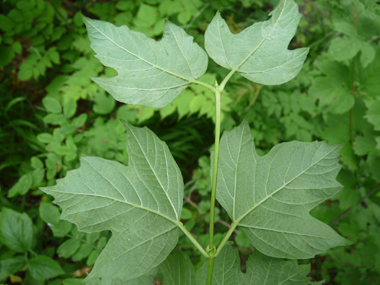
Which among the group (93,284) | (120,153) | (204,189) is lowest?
(204,189)

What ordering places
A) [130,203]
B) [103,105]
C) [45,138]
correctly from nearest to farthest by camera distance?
[130,203] < [45,138] < [103,105]

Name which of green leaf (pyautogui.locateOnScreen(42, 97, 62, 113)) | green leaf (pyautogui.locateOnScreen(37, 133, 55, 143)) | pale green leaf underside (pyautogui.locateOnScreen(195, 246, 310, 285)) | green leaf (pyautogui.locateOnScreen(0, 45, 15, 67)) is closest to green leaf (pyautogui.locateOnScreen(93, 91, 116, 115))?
green leaf (pyautogui.locateOnScreen(42, 97, 62, 113))

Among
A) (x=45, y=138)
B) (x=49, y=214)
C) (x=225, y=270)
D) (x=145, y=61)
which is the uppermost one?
(x=145, y=61)

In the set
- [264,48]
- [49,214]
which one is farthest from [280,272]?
[49,214]

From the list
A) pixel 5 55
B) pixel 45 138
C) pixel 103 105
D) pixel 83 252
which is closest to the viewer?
pixel 83 252

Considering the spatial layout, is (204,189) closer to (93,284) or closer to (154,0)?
(93,284)

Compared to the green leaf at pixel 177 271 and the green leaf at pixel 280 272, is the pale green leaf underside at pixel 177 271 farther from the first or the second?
the green leaf at pixel 280 272

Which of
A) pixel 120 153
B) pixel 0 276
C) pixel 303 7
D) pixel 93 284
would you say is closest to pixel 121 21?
pixel 120 153

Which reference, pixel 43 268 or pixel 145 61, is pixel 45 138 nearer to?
pixel 43 268
